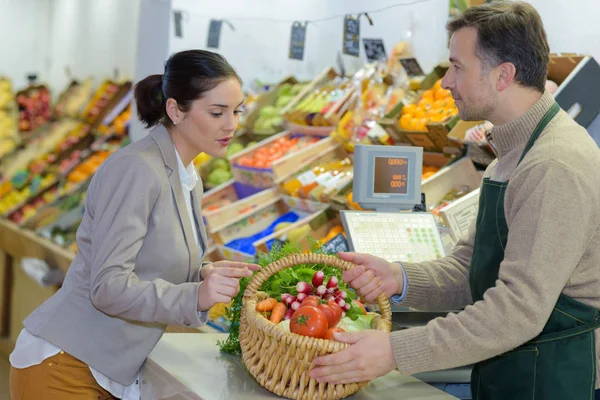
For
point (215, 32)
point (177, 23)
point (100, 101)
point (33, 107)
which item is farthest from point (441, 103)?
point (33, 107)

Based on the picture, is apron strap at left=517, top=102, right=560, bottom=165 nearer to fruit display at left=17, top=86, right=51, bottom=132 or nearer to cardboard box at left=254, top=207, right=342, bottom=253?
cardboard box at left=254, top=207, right=342, bottom=253

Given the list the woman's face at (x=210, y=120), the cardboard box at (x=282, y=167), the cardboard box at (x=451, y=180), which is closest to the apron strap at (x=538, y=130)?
the woman's face at (x=210, y=120)

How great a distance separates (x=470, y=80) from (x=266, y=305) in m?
0.86

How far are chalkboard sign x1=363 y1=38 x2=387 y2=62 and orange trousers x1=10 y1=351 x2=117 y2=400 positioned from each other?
355 cm

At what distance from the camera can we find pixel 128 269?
2.11 metres

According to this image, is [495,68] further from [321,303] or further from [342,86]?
[342,86]

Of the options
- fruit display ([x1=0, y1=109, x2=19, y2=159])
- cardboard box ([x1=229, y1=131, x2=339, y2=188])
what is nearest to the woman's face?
cardboard box ([x1=229, y1=131, x2=339, y2=188])

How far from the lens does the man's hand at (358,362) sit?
1.83m

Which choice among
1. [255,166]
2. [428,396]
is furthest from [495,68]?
[255,166]

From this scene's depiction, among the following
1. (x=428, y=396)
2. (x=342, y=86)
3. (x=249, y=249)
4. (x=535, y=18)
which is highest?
(x=535, y=18)

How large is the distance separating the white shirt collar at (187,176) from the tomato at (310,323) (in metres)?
0.70

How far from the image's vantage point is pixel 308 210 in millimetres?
4680

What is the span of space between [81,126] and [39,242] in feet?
8.16

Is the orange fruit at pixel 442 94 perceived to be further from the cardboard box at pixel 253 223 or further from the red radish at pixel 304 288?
the red radish at pixel 304 288
